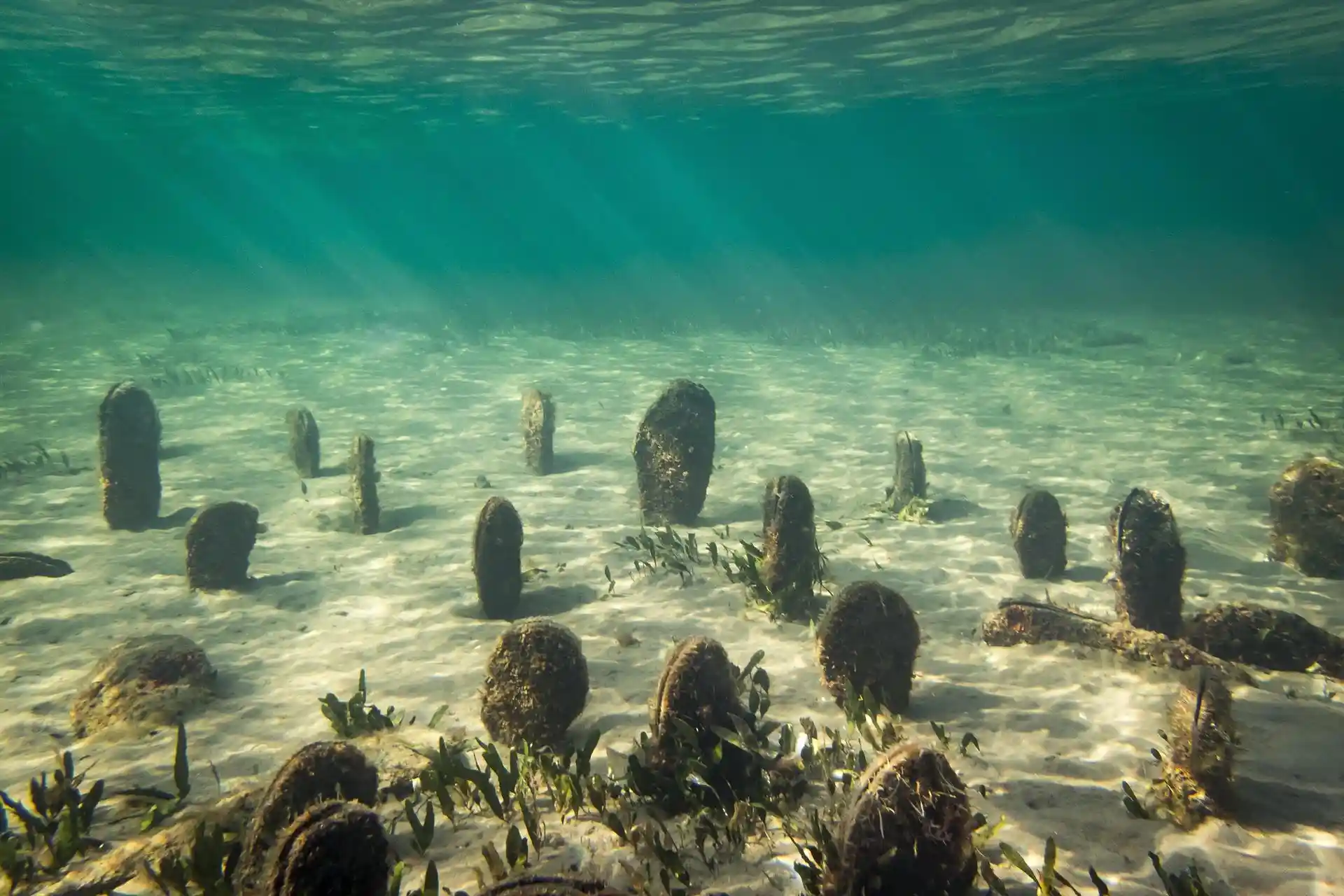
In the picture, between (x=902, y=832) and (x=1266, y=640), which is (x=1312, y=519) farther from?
(x=902, y=832)

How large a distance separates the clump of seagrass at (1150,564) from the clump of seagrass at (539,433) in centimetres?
943

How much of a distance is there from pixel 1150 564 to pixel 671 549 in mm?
5204

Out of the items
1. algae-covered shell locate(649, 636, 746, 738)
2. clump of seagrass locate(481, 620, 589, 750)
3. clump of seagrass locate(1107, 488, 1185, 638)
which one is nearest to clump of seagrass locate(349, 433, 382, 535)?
clump of seagrass locate(481, 620, 589, 750)

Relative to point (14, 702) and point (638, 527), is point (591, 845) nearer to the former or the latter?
point (14, 702)

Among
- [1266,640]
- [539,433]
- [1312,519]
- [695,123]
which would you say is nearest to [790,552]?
[1266,640]

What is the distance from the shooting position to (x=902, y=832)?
3.46 meters

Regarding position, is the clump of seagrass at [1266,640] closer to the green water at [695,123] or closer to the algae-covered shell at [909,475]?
the algae-covered shell at [909,475]

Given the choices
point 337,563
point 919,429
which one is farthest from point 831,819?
point 919,429

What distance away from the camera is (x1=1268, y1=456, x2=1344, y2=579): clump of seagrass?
8.66 meters

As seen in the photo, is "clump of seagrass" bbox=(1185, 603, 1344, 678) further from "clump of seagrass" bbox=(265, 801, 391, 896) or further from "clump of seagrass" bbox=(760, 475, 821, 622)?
"clump of seagrass" bbox=(265, 801, 391, 896)

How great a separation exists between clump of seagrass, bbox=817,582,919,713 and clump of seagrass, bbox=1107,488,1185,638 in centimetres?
256

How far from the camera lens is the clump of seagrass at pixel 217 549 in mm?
9148

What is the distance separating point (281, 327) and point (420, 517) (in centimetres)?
2595

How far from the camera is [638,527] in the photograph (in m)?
11.0
